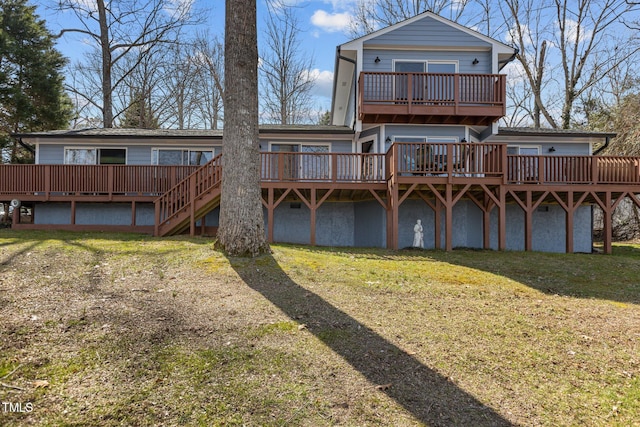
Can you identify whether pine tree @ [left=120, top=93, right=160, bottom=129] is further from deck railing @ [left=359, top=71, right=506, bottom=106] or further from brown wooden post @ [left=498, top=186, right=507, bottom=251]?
brown wooden post @ [left=498, top=186, right=507, bottom=251]

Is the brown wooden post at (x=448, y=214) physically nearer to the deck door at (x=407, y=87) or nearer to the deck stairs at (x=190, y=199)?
the deck door at (x=407, y=87)

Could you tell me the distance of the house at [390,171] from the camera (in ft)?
36.0

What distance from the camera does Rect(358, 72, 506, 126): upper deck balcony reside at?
486 inches

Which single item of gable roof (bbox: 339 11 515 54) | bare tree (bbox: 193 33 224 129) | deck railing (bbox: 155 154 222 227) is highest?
bare tree (bbox: 193 33 224 129)

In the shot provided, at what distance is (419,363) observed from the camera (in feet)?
11.1

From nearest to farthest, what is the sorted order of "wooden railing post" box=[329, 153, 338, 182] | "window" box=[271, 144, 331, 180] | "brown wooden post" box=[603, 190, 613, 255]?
"wooden railing post" box=[329, 153, 338, 182] < "window" box=[271, 144, 331, 180] < "brown wooden post" box=[603, 190, 613, 255]

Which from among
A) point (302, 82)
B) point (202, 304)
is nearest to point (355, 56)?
point (202, 304)

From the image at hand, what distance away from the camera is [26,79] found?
2014cm

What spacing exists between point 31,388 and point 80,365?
0.38 m

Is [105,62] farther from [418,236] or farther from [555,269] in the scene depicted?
[555,269]

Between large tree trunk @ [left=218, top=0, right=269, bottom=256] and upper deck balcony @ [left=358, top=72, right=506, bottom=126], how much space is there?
5982 millimetres

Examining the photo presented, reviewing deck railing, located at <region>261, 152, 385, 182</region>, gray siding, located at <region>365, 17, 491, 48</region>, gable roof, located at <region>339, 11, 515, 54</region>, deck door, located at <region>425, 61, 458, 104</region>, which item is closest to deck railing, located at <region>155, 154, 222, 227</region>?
deck railing, located at <region>261, 152, 385, 182</region>

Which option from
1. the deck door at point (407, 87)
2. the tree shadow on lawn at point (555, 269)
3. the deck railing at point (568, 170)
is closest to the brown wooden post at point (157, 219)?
Answer: the tree shadow on lawn at point (555, 269)

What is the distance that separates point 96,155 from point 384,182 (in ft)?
38.8
